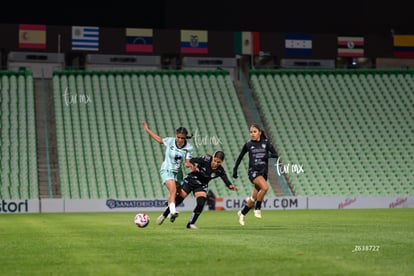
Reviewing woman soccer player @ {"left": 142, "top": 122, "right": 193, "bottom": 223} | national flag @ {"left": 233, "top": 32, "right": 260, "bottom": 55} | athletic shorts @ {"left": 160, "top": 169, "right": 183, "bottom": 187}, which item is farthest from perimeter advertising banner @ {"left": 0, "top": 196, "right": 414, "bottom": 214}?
woman soccer player @ {"left": 142, "top": 122, "right": 193, "bottom": 223}

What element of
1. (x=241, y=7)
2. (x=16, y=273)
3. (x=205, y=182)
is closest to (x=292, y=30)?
(x=241, y=7)

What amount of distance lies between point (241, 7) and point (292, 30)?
355 cm

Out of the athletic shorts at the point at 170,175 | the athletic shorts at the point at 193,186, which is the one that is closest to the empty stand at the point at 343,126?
the athletic shorts at the point at 193,186

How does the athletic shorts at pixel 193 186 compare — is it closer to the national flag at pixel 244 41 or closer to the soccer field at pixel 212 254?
the soccer field at pixel 212 254

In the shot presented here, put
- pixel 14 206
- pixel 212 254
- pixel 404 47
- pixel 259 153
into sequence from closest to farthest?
pixel 212 254, pixel 259 153, pixel 14 206, pixel 404 47

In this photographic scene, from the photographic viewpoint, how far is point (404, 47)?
173ft

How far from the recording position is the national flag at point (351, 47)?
52219 millimetres

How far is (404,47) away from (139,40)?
17291 millimetres

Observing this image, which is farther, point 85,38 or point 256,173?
point 85,38

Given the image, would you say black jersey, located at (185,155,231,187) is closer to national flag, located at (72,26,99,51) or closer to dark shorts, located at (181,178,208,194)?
dark shorts, located at (181,178,208,194)

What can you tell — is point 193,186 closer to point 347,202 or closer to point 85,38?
point 347,202

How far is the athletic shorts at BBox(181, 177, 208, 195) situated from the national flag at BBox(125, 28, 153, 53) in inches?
1177

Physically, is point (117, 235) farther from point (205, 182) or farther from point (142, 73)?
point (142, 73)

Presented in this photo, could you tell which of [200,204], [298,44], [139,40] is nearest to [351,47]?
[298,44]
